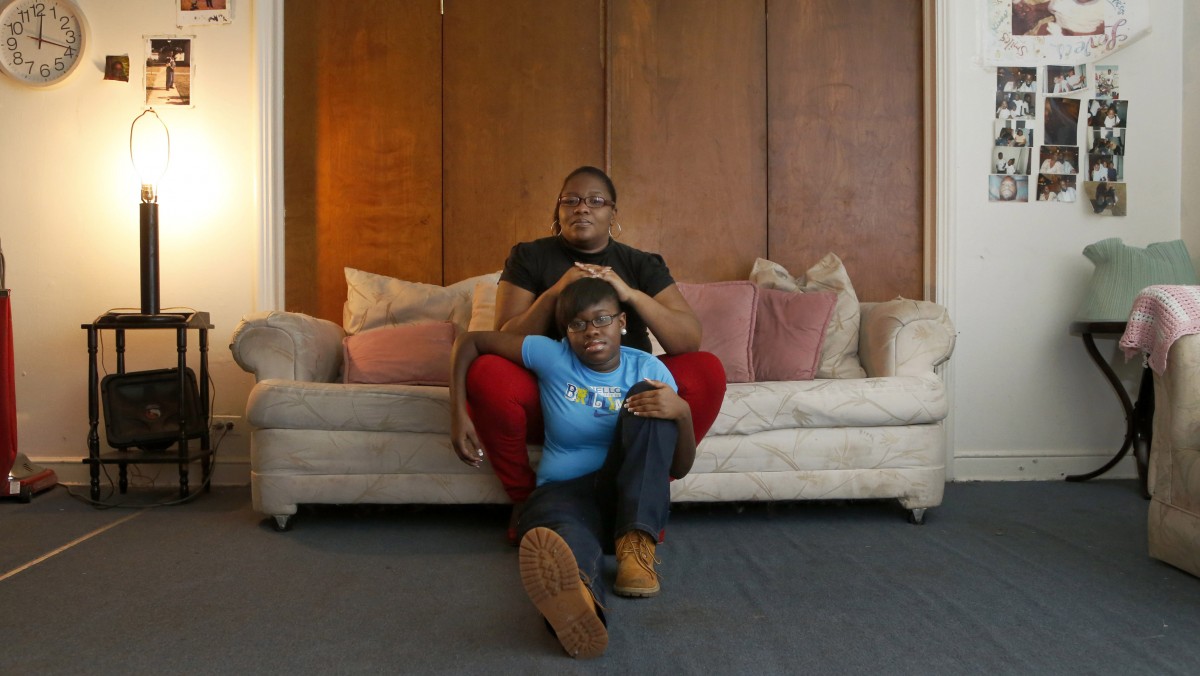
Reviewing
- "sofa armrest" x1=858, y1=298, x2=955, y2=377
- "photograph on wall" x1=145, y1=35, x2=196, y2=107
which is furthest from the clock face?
"sofa armrest" x1=858, y1=298, x2=955, y2=377

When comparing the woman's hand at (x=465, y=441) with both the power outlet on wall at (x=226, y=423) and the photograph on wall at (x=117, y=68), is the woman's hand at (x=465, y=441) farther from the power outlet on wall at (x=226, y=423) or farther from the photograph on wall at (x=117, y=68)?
the photograph on wall at (x=117, y=68)

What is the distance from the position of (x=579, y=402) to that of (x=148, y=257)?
6.50ft

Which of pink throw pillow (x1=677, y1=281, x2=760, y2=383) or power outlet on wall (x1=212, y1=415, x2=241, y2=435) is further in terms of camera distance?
power outlet on wall (x1=212, y1=415, x2=241, y2=435)

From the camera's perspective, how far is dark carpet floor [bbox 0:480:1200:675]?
1468 mm

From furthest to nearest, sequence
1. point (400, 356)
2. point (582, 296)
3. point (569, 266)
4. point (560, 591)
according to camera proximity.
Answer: point (400, 356), point (569, 266), point (582, 296), point (560, 591)

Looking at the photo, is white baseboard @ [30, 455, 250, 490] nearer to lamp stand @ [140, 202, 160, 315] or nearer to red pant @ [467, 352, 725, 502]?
lamp stand @ [140, 202, 160, 315]

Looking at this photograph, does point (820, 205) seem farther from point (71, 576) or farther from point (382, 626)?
point (71, 576)

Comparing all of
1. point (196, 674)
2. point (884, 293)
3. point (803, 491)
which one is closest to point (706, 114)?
point (884, 293)

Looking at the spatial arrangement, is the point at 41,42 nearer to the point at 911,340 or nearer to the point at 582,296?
the point at 582,296

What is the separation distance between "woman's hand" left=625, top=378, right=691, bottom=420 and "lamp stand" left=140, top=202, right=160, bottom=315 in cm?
212

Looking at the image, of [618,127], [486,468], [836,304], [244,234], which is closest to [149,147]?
[244,234]

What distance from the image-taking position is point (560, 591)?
1.43 metres

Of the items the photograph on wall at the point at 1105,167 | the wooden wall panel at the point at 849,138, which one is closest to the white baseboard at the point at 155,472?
the wooden wall panel at the point at 849,138

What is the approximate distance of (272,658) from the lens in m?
1.48
